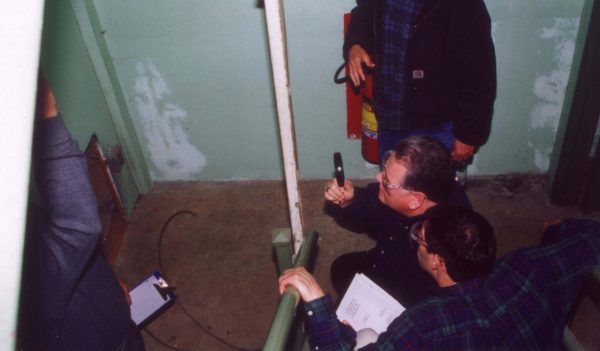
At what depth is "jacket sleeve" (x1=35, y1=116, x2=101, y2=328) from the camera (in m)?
1.45

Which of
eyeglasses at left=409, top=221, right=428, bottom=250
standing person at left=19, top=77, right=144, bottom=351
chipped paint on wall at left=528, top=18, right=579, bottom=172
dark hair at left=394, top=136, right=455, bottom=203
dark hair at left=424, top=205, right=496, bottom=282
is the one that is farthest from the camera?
chipped paint on wall at left=528, top=18, right=579, bottom=172

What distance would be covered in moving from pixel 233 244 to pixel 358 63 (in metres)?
1.97

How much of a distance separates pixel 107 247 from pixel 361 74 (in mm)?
2536

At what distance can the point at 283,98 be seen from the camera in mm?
1454

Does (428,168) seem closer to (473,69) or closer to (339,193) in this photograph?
(339,193)

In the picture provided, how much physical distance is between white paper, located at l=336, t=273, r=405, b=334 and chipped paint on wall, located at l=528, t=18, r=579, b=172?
234 centimetres

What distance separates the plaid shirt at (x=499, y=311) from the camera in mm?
1662

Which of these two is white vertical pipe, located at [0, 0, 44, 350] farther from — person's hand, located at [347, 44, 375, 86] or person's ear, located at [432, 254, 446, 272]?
person's hand, located at [347, 44, 375, 86]

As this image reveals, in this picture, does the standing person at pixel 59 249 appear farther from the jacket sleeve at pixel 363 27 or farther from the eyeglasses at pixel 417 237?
the jacket sleeve at pixel 363 27

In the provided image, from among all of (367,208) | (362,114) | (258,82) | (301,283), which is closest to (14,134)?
(301,283)

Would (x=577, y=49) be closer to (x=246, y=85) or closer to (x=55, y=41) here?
(x=246, y=85)

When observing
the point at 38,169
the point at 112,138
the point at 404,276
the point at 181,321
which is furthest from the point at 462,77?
the point at 112,138

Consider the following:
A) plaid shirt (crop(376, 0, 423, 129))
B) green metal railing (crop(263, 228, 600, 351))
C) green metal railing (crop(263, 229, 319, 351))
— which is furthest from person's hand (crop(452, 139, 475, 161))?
green metal railing (crop(263, 229, 319, 351))

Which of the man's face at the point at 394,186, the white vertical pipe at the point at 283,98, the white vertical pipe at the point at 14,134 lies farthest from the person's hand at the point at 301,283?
the white vertical pipe at the point at 14,134
